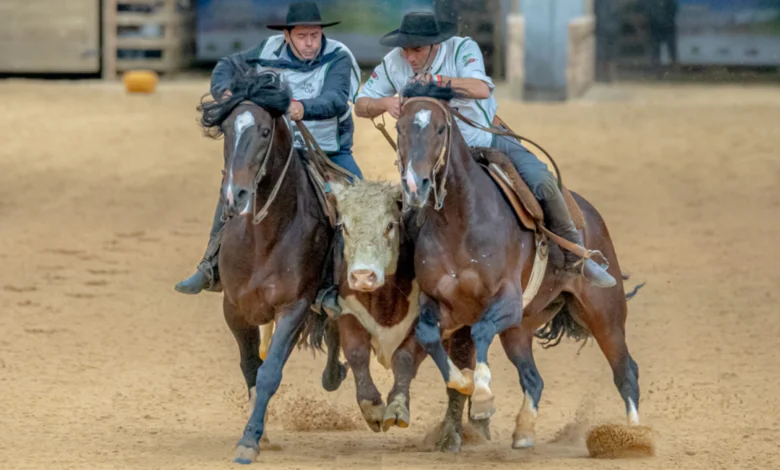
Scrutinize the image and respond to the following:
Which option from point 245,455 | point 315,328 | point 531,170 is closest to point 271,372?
→ point 245,455

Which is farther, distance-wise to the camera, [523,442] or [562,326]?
[562,326]

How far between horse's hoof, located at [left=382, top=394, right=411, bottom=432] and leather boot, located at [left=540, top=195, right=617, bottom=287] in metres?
1.23

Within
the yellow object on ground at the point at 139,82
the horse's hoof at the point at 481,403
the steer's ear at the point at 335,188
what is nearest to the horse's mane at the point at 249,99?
the steer's ear at the point at 335,188

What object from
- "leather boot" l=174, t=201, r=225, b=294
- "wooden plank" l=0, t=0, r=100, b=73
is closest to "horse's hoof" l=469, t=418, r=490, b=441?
"leather boot" l=174, t=201, r=225, b=294

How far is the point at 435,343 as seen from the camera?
6.90 m

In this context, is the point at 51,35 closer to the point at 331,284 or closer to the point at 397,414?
the point at 331,284

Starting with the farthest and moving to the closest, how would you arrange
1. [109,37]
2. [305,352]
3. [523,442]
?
[109,37]
[305,352]
[523,442]

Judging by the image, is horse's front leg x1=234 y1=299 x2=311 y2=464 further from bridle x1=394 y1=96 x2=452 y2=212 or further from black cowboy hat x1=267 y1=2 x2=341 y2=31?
black cowboy hat x1=267 y1=2 x2=341 y2=31

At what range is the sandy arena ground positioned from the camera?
7828 millimetres

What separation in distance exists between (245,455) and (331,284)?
98 centimetres

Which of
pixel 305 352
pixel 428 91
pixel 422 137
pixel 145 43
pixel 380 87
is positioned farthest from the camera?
pixel 145 43

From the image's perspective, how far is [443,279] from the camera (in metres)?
6.93

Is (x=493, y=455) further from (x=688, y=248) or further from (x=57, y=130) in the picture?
(x=57, y=130)

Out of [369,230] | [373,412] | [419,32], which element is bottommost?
[373,412]
